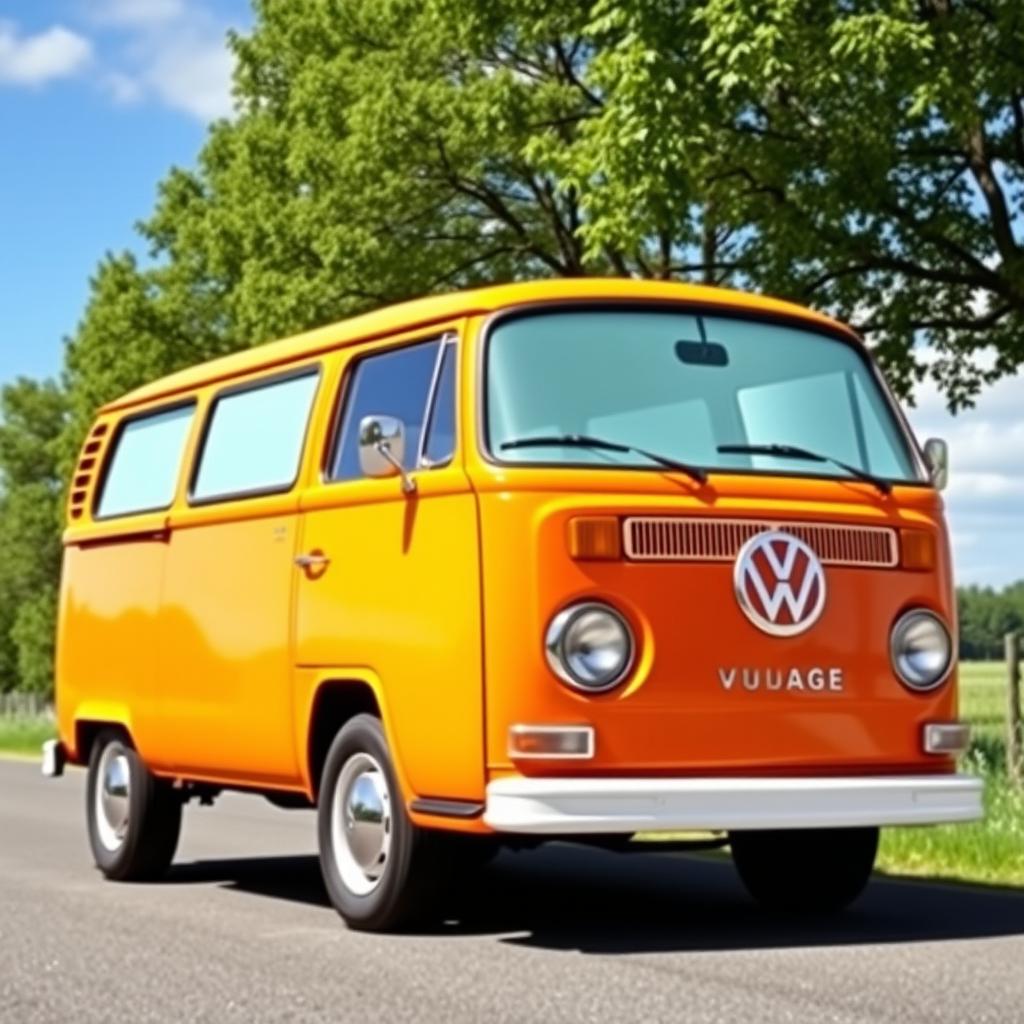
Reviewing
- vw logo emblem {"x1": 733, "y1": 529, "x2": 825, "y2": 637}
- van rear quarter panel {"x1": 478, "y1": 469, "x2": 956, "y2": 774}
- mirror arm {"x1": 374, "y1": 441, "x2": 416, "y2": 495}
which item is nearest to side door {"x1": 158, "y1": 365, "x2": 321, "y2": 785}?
mirror arm {"x1": 374, "y1": 441, "x2": 416, "y2": 495}

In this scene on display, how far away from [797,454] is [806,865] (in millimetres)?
→ 1888

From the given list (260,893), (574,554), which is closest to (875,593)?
(574,554)

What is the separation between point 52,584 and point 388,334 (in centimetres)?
7799

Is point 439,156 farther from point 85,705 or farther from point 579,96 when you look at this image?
point 85,705

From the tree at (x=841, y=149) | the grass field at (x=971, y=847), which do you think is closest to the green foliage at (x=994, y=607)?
the tree at (x=841, y=149)

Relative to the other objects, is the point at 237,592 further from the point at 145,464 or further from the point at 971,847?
the point at 971,847

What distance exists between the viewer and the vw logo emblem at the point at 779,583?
27.6 feet

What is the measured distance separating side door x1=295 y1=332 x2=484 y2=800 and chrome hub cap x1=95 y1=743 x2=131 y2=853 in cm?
242

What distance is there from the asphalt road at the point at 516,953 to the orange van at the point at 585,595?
44 centimetres

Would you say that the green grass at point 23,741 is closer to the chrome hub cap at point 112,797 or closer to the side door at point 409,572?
the chrome hub cap at point 112,797

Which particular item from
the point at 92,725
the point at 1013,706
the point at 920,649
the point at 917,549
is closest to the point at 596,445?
the point at 917,549

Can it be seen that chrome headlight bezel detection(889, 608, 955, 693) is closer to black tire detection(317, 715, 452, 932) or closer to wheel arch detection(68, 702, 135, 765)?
black tire detection(317, 715, 452, 932)

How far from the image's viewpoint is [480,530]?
8227 millimetres

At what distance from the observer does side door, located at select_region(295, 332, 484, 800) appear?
324 inches
